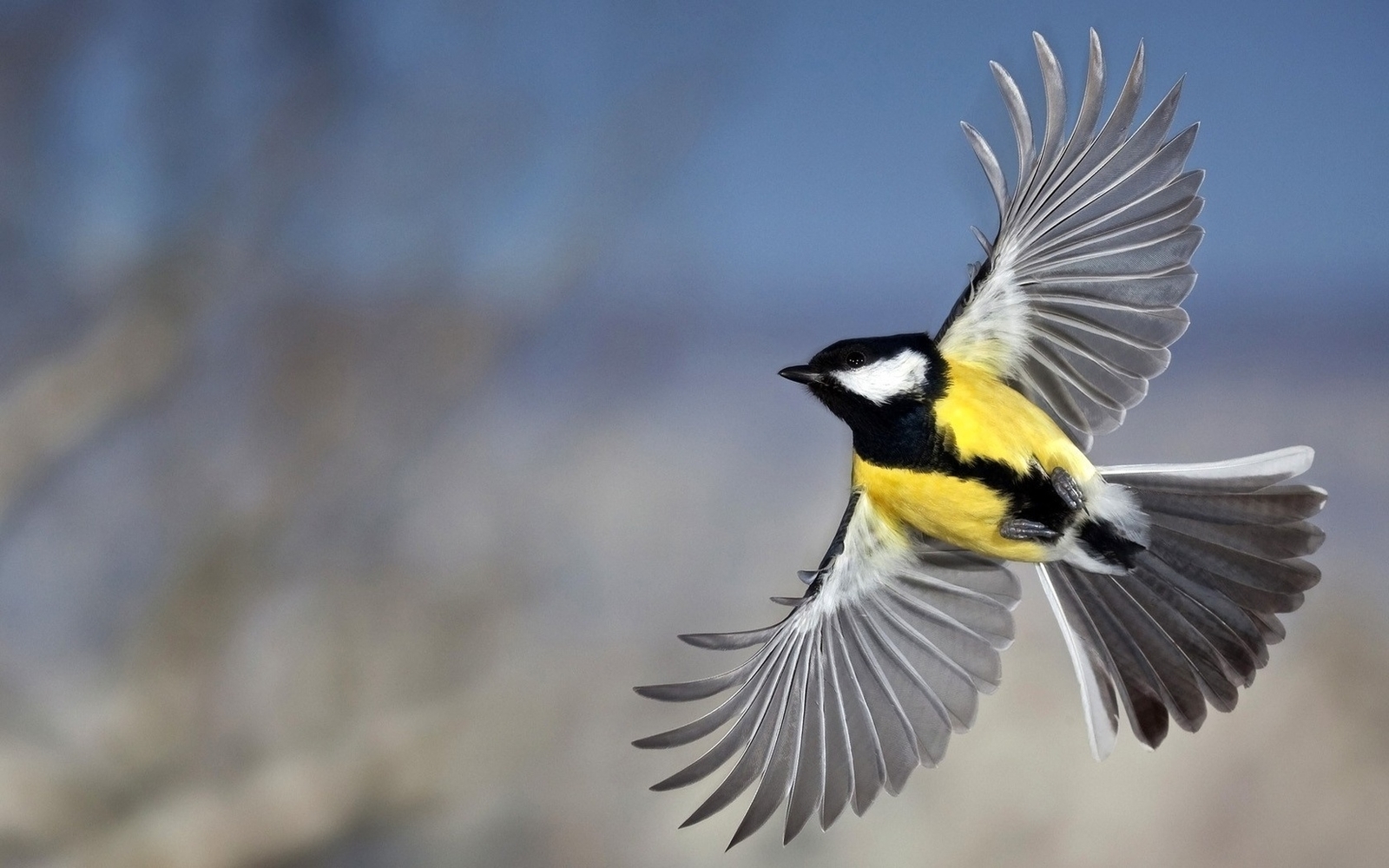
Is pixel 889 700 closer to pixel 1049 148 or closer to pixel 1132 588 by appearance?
pixel 1132 588

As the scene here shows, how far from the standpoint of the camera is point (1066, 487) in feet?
2.11

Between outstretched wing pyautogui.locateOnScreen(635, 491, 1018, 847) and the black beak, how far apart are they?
0.13m

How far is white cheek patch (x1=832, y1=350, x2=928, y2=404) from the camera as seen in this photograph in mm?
626

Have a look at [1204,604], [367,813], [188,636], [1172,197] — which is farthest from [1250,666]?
[188,636]

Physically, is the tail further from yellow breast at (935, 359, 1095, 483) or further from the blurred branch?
the blurred branch

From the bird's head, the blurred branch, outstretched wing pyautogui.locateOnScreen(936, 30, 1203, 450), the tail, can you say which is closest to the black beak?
the bird's head

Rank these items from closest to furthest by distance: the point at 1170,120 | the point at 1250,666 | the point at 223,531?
the point at 1170,120, the point at 1250,666, the point at 223,531

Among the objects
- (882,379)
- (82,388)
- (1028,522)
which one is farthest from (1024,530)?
(82,388)

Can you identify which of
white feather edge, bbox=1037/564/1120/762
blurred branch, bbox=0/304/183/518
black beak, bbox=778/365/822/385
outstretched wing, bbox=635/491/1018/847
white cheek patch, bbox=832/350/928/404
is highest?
blurred branch, bbox=0/304/183/518

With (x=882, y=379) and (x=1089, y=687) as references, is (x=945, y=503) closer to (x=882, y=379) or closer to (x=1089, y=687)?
(x=882, y=379)

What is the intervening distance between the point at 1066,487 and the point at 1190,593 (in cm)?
18

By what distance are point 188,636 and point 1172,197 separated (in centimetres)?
105

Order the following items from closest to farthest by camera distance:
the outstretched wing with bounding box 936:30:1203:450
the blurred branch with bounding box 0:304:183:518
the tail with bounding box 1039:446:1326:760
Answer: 1. the outstretched wing with bounding box 936:30:1203:450
2. the tail with bounding box 1039:446:1326:760
3. the blurred branch with bounding box 0:304:183:518

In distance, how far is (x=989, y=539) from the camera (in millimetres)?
660
